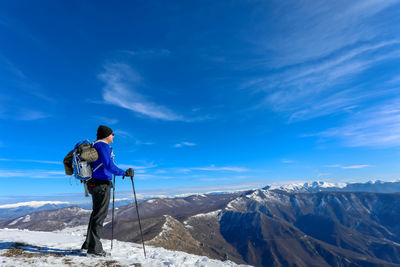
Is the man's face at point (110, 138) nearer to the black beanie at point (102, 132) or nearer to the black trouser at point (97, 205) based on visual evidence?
the black beanie at point (102, 132)

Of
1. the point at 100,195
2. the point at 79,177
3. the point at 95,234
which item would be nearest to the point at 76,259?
the point at 95,234

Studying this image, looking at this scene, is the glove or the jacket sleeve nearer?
the jacket sleeve

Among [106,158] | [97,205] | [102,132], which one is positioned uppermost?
[102,132]

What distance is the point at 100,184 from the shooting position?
9.10 metres

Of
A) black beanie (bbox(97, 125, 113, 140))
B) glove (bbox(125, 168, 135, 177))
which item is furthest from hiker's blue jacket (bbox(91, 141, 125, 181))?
glove (bbox(125, 168, 135, 177))

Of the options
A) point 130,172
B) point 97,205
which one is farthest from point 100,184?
point 130,172

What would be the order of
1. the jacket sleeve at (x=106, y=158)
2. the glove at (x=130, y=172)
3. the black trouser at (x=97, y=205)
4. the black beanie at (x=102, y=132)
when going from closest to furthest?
the jacket sleeve at (x=106, y=158), the black trouser at (x=97, y=205), the black beanie at (x=102, y=132), the glove at (x=130, y=172)

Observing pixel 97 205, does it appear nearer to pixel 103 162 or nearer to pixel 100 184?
pixel 100 184

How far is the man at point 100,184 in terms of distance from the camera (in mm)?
8922

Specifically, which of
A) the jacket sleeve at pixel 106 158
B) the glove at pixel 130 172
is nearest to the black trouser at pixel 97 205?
the jacket sleeve at pixel 106 158

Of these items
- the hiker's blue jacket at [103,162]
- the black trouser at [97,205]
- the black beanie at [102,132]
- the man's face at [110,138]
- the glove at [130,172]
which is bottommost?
the black trouser at [97,205]

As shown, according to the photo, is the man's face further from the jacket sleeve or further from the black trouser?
the black trouser

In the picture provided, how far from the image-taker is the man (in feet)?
29.3

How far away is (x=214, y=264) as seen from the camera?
430 inches
